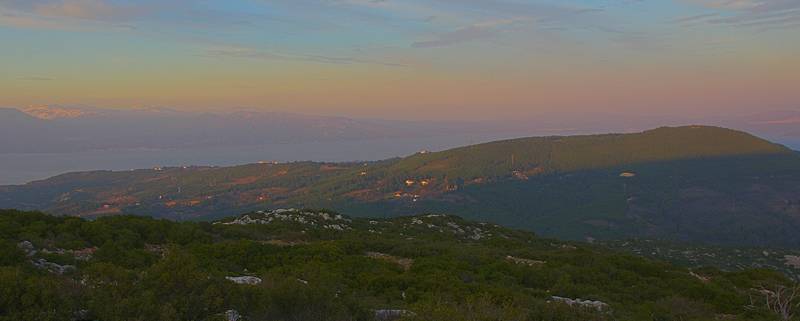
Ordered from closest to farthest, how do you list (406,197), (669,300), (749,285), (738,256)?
1. (669,300)
2. (749,285)
3. (738,256)
4. (406,197)

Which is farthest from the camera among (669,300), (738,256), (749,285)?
(738,256)

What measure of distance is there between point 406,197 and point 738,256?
415ft

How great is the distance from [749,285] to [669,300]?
33.1 ft

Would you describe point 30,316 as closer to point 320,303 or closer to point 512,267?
point 320,303

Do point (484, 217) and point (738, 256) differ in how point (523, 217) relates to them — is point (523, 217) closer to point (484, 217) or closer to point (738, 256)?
point (484, 217)

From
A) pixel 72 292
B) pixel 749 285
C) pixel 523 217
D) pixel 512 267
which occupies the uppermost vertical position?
pixel 72 292

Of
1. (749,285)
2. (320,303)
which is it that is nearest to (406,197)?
(749,285)

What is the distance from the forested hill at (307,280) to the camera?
32.5ft

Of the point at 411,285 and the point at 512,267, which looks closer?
the point at 411,285

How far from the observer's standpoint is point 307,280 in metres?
14.4

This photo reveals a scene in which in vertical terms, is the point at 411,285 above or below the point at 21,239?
below

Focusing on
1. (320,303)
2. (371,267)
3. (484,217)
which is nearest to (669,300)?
(371,267)

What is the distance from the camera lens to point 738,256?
234ft

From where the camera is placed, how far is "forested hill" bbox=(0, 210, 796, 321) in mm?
9906
